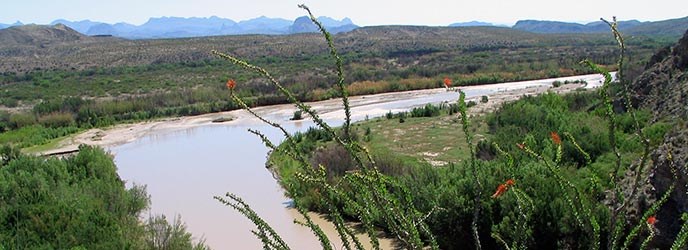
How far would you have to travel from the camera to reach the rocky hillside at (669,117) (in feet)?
26.0

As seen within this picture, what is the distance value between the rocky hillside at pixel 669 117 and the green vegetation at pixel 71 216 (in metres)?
6.30

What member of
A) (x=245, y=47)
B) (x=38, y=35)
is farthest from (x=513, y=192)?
(x=38, y=35)

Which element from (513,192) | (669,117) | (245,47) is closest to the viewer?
(513,192)

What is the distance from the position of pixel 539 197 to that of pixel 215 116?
74.9ft

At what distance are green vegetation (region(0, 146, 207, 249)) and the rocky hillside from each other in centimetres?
630

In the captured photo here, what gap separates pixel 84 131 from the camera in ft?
90.1

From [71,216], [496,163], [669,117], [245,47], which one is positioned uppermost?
[669,117]

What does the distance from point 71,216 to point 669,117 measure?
35.5ft

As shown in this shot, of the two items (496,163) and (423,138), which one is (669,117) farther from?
(423,138)

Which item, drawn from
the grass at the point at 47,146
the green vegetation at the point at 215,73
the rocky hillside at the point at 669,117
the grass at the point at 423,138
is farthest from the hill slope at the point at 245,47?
the rocky hillside at the point at 669,117

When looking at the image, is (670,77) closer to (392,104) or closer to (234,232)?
(234,232)

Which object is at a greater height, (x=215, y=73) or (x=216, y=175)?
(x=216, y=175)

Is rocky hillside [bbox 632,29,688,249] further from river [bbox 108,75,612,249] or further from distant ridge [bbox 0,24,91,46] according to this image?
distant ridge [bbox 0,24,91,46]

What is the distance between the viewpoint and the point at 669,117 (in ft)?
41.5
